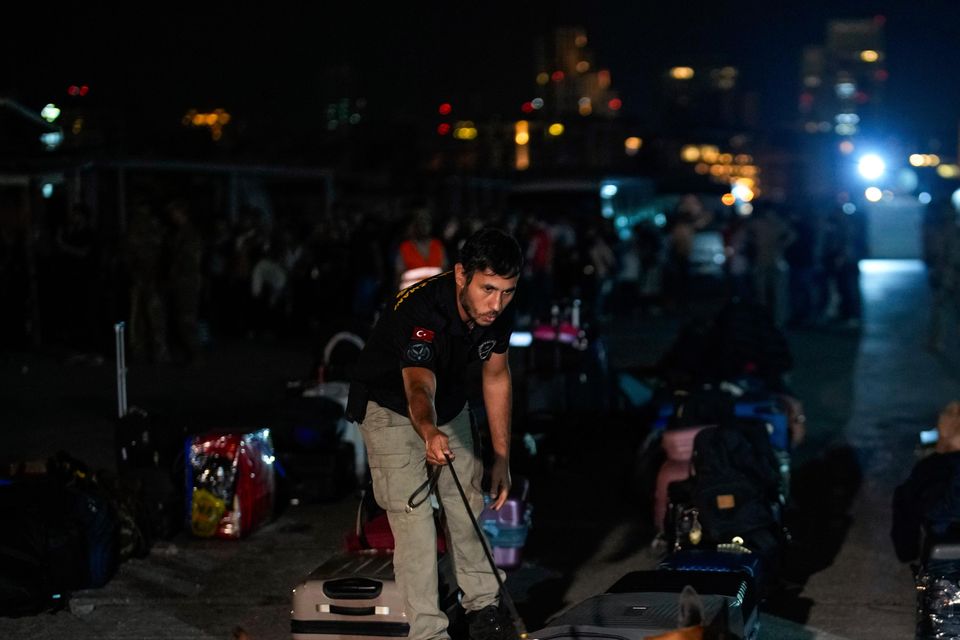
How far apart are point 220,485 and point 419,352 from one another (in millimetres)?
2854

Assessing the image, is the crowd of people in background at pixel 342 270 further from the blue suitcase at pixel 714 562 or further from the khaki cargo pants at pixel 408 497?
the khaki cargo pants at pixel 408 497

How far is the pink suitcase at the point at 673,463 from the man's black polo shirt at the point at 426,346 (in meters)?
2.48

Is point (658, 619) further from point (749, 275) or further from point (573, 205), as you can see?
point (573, 205)

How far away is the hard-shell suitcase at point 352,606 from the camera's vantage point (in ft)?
17.9

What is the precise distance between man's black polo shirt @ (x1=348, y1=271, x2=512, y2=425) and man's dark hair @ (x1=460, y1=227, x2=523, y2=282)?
196 millimetres

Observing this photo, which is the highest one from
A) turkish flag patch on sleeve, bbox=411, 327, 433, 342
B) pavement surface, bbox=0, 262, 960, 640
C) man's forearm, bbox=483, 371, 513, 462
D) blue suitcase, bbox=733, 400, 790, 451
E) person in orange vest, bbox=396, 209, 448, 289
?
person in orange vest, bbox=396, 209, 448, 289

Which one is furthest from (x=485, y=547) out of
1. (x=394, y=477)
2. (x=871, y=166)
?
(x=871, y=166)

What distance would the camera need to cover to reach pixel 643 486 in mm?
8320

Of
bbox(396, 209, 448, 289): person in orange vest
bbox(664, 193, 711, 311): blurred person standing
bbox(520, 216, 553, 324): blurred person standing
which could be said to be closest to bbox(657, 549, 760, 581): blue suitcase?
bbox(396, 209, 448, 289): person in orange vest

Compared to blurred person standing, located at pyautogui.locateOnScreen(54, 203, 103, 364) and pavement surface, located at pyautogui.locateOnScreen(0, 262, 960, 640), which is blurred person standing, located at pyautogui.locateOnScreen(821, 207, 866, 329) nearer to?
pavement surface, located at pyautogui.locateOnScreen(0, 262, 960, 640)

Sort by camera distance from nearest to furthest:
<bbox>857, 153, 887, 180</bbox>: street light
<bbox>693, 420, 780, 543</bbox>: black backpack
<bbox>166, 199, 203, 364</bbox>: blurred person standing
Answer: <bbox>693, 420, 780, 543</bbox>: black backpack < <bbox>166, 199, 203, 364</bbox>: blurred person standing < <bbox>857, 153, 887, 180</bbox>: street light

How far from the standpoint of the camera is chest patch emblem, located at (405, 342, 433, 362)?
4965 millimetres

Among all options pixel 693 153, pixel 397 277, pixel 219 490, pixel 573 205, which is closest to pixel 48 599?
pixel 219 490

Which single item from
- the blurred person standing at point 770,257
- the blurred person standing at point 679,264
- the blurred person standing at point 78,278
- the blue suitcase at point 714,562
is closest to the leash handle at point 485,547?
the blue suitcase at point 714,562
